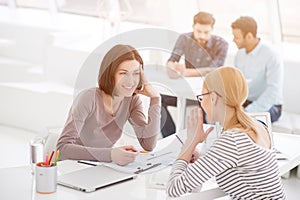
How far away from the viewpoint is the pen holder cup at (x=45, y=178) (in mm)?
1867

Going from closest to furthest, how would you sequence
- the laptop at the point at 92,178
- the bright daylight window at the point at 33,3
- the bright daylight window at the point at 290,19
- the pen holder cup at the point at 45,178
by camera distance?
the pen holder cup at the point at 45,178
the laptop at the point at 92,178
the bright daylight window at the point at 290,19
the bright daylight window at the point at 33,3

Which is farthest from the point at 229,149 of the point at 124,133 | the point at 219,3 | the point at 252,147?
the point at 219,3

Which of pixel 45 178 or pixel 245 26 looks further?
pixel 245 26

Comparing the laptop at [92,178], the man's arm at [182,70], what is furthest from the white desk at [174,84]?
the laptop at [92,178]

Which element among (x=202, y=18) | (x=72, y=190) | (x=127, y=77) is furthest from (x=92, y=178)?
(x=202, y=18)

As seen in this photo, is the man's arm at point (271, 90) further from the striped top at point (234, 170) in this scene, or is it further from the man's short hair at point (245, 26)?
the striped top at point (234, 170)

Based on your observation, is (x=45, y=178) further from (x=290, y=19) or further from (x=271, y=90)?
(x=290, y=19)

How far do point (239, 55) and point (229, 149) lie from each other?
2904 millimetres

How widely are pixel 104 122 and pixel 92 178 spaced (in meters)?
0.19

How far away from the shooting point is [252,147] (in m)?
2.06

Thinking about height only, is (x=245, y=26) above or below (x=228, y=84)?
above

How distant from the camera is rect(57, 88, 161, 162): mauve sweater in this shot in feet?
6.88

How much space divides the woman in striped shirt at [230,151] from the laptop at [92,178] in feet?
0.59

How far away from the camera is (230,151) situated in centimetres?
204
